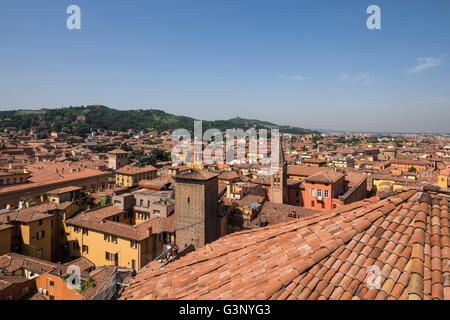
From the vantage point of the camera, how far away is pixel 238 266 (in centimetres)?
410

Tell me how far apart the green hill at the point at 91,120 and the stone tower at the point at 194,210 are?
355 feet

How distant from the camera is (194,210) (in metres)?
21.2

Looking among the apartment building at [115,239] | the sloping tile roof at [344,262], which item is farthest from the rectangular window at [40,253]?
the sloping tile roof at [344,262]

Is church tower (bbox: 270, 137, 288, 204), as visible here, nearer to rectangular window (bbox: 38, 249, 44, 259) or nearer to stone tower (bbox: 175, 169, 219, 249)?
stone tower (bbox: 175, 169, 219, 249)

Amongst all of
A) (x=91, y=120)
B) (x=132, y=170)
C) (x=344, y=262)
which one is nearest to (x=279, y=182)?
(x=132, y=170)

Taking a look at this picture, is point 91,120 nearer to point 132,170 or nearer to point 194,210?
point 132,170

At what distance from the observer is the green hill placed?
118 metres

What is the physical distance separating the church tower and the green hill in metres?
105

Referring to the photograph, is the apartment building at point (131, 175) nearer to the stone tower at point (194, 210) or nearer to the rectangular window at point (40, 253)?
the rectangular window at point (40, 253)

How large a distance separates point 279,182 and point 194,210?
13749 mm

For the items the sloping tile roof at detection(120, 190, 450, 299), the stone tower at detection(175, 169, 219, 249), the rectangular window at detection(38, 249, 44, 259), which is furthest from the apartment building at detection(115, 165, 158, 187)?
the sloping tile roof at detection(120, 190, 450, 299)

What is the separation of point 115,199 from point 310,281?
24707mm
